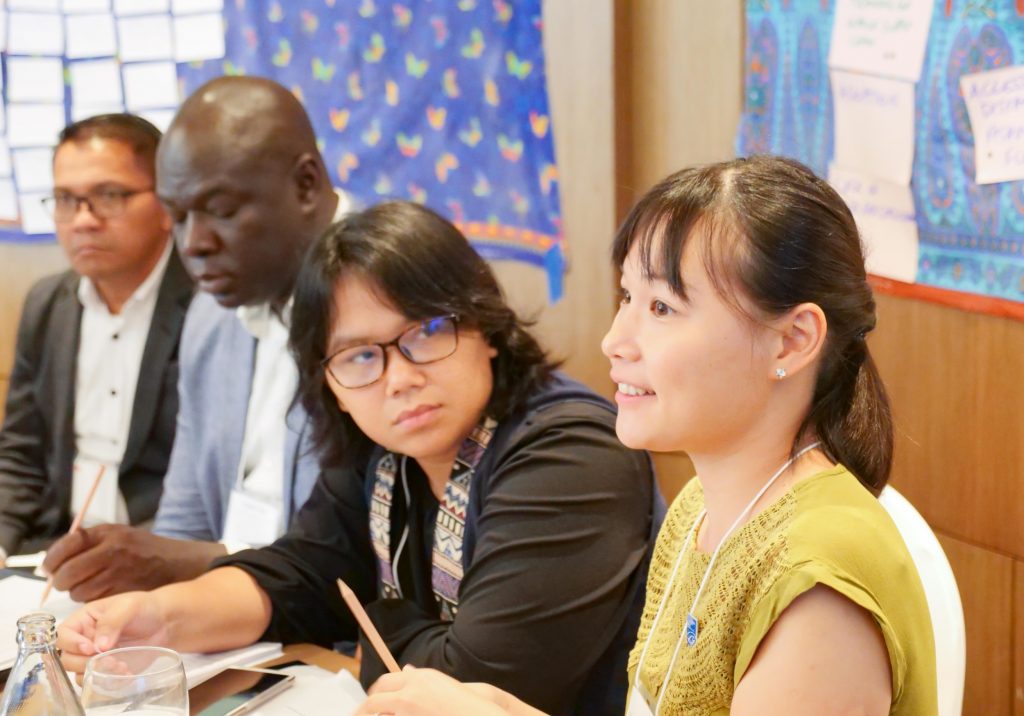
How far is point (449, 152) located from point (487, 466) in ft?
5.46

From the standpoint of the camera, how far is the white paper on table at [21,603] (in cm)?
171

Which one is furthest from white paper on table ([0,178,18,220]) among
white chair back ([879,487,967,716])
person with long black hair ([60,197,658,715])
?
white chair back ([879,487,967,716])

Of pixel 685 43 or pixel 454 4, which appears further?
pixel 454 4

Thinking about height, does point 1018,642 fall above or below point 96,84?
below

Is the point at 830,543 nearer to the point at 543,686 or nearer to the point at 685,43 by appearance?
the point at 543,686

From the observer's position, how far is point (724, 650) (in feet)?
3.51

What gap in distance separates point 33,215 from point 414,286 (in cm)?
302

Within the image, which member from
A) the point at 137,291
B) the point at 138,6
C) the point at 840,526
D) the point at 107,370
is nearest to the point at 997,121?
the point at 840,526

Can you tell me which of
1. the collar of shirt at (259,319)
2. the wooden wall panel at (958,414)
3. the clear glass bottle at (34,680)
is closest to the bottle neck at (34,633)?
the clear glass bottle at (34,680)

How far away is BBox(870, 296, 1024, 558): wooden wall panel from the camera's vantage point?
6.93 ft

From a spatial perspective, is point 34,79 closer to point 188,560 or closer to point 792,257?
point 188,560

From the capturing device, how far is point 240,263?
248cm

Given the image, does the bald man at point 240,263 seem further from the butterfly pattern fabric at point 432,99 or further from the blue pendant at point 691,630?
the blue pendant at point 691,630

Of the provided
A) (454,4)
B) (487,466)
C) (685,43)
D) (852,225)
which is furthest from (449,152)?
(852,225)
